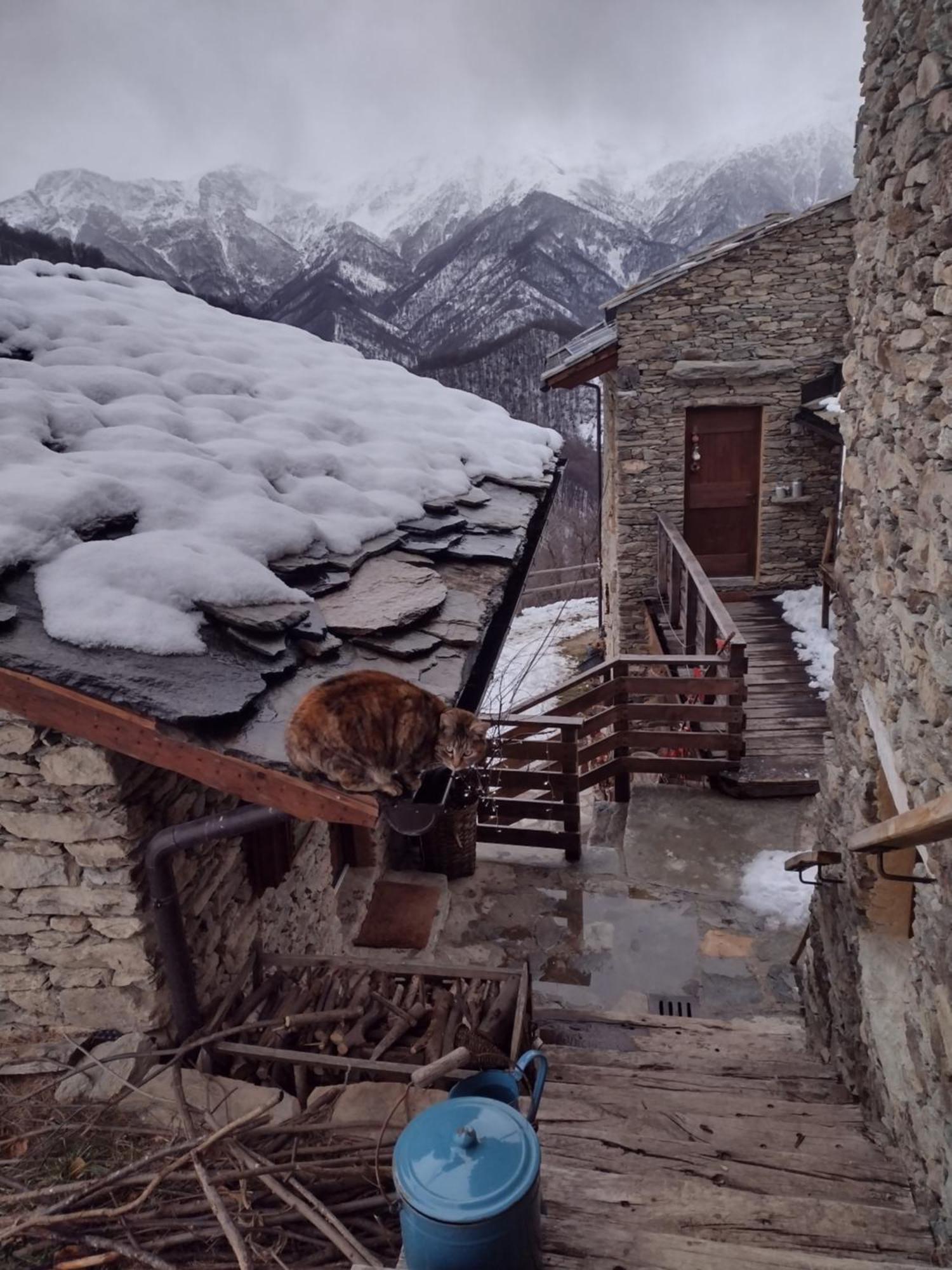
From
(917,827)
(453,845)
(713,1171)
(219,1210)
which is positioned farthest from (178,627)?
(453,845)

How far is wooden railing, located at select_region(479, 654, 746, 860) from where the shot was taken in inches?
272

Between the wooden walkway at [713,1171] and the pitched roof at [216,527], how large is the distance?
1.68m

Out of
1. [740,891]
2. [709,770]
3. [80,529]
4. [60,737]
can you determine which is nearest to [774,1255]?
[60,737]

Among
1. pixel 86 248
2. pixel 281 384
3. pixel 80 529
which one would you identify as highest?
pixel 86 248

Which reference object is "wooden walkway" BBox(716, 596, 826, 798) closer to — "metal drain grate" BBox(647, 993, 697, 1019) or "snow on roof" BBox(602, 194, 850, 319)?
"metal drain grate" BBox(647, 993, 697, 1019)

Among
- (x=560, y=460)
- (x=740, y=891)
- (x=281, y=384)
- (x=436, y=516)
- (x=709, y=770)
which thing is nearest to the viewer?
(x=436, y=516)

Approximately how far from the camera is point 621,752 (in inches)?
304

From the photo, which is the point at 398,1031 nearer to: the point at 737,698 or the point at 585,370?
the point at 737,698

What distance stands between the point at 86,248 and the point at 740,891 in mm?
8524

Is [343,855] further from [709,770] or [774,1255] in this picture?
[774,1255]

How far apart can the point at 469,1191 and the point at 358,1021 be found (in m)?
1.88

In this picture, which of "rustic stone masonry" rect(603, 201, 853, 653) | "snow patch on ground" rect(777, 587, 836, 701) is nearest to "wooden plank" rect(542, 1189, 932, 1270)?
"snow patch on ground" rect(777, 587, 836, 701)

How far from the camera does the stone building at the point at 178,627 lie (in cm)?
232

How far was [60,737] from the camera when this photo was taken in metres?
2.86
